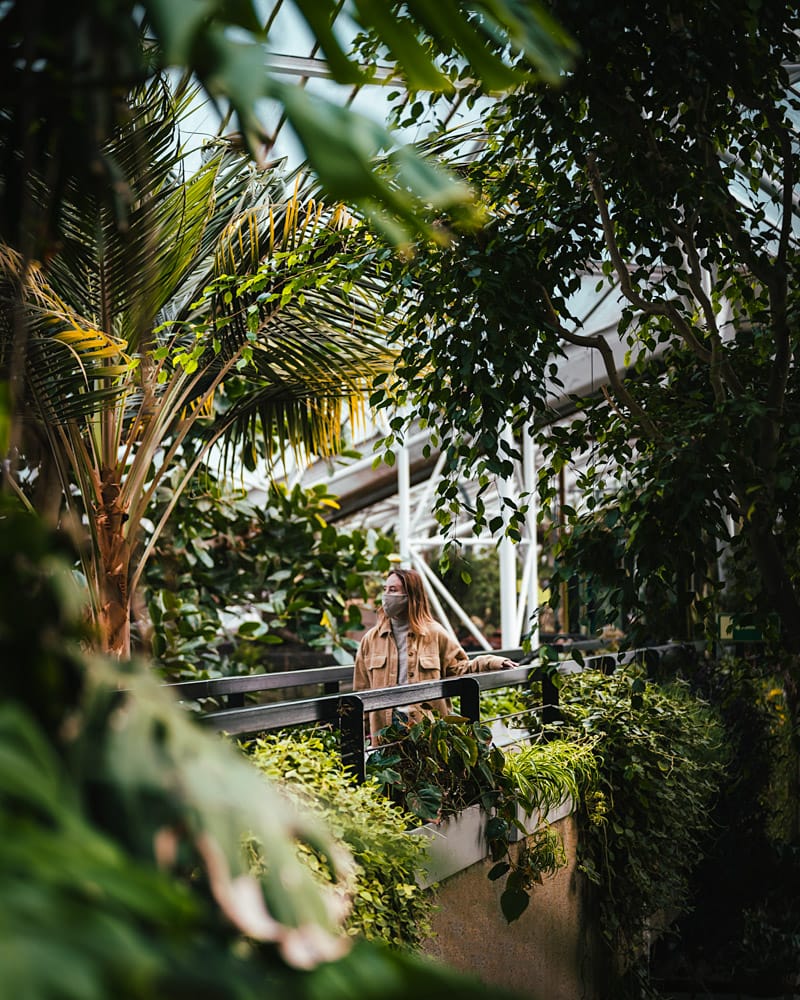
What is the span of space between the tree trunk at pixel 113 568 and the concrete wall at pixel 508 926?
4.87 ft

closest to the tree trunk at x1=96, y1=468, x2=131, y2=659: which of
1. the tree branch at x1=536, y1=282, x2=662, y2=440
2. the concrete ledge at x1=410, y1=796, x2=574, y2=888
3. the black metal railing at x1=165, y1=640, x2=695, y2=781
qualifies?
the black metal railing at x1=165, y1=640, x2=695, y2=781

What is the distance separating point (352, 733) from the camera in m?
3.06

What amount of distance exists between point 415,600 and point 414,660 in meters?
0.28

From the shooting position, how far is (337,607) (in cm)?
722

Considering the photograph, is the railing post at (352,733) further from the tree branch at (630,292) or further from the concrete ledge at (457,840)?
the tree branch at (630,292)

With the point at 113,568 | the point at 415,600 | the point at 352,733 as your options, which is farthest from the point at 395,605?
the point at 352,733

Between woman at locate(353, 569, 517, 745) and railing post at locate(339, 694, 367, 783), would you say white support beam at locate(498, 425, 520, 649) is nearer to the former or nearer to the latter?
woman at locate(353, 569, 517, 745)

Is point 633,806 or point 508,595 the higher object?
point 508,595

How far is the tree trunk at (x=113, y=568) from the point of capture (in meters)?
3.99

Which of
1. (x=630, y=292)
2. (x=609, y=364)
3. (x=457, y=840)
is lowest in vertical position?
(x=457, y=840)

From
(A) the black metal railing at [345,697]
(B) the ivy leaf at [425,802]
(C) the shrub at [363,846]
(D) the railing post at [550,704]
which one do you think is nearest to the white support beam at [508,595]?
(A) the black metal railing at [345,697]

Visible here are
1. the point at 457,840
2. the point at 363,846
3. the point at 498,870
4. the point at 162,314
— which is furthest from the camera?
the point at 162,314

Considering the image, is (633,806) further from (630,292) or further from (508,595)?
(508,595)

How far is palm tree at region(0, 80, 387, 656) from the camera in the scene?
3598 millimetres
